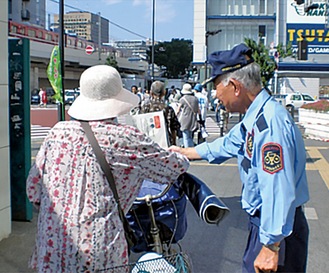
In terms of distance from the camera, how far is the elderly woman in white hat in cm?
227

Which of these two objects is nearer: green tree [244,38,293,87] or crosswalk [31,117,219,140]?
crosswalk [31,117,219,140]

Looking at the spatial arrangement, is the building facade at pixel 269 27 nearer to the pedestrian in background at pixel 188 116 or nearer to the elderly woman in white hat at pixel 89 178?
the pedestrian in background at pixel 188 116

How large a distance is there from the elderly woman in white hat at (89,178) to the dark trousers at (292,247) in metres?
0.61

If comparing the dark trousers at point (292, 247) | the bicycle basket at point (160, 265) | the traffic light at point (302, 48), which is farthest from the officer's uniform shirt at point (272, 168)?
the traffic light at point (302, 48)

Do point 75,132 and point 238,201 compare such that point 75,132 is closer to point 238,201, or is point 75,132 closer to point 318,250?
point 318,250

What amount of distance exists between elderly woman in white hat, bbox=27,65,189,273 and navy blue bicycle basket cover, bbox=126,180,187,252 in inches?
35.7

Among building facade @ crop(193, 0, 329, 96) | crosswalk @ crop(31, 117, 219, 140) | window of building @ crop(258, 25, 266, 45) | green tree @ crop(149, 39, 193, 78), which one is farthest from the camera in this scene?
green tree @ crop(149, 39, 193, 78)

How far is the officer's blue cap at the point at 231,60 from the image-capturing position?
99.3 inches

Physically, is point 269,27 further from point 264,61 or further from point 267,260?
point 267,260

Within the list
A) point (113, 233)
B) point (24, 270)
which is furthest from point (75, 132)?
point (24, 270)

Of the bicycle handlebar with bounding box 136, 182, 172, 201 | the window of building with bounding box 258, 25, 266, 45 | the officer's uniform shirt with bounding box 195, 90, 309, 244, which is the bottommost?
the bicycle handlebar with bounding box 136, 182, 172, 201

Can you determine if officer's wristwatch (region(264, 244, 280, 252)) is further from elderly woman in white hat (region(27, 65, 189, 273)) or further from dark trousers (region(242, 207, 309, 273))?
elderly woman in white hat (region(27, 65, 189, 273))

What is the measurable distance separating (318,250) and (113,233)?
3.35m

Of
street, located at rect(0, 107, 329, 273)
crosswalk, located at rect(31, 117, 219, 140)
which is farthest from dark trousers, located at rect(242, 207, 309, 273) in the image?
crosswalk, located at rect(31, 117, 219, 140)
